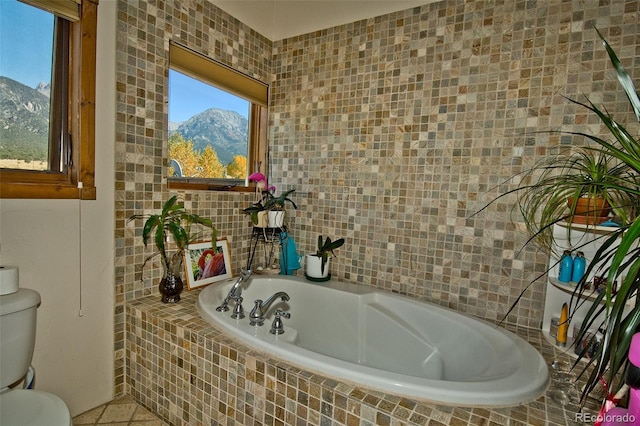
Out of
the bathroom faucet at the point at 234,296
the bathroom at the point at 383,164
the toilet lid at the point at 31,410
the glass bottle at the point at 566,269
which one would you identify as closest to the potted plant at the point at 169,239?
the bathroom at the point at 383,164

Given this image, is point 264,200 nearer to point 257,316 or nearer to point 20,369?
point 257,316

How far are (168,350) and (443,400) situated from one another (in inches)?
47.3

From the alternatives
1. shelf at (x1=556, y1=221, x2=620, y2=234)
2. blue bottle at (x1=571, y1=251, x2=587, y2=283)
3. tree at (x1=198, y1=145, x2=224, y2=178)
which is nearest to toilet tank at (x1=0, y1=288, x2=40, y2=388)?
tree at (x1=198, y1=145, x2=224, y2=178)

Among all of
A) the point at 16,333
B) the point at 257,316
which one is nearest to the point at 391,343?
the point at 257,316

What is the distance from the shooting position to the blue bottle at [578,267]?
1.47m

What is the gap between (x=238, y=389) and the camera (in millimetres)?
1312

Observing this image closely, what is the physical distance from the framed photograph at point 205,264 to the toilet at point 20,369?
2.53 feet

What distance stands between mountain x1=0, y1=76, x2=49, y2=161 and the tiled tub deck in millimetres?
857

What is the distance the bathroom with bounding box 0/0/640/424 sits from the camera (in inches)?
61.1

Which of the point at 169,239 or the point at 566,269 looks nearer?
the point at 566,269

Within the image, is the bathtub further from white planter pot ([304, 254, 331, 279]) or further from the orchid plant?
the orchid plant

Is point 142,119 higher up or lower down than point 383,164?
higher up

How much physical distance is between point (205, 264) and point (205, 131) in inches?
35.8

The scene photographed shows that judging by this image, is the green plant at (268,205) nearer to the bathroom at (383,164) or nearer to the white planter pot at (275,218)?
the white planter pot at (275,218)
